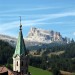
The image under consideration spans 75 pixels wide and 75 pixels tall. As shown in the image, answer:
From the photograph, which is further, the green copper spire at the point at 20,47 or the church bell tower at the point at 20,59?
the green copper spire at the point at 20,47

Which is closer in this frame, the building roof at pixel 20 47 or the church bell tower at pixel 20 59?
the church bell tower at pixel 20 59

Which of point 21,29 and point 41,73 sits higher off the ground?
point 21,29

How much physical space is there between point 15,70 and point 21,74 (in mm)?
2955

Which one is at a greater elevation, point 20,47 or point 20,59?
point 20,47

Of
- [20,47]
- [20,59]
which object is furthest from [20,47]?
[20,59]

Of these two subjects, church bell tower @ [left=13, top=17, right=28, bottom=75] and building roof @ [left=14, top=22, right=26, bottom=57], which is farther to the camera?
building roof @ [left=14, top=22, right=26, bottom=57]

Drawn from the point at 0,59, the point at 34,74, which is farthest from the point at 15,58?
the point at 0,59

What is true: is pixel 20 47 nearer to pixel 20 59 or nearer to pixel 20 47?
pixel 20 47

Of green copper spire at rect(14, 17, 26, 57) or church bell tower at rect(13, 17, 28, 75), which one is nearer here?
church bell tower at rect(13, 17, 28, 75)

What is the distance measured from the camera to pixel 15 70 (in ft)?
257

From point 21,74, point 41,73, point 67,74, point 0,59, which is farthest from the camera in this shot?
point 0,59

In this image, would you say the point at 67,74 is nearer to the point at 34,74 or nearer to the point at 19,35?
the point at 34,74

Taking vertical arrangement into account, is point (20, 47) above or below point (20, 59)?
above

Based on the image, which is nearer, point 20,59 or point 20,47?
point 20,59
